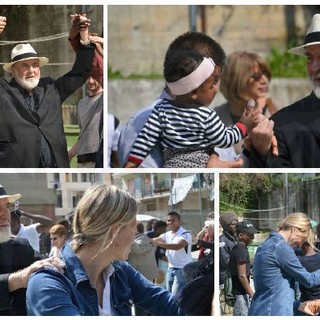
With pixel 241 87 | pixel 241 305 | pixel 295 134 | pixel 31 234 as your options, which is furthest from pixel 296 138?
pixel 31 234

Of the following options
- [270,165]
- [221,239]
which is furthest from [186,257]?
[270,165]

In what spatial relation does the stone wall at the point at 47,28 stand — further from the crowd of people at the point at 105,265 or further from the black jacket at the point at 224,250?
the black jacket at the point at 224,250

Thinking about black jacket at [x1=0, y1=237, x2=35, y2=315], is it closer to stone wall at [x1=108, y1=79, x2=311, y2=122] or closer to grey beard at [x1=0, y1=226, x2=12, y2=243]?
grey beard at [x1=0, y1=226, x2=12, y2=243]

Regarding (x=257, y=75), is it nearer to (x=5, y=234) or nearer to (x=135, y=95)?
(x=135, y=95)

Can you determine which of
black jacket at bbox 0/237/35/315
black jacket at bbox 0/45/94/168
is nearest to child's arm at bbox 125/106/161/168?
black jacket at bbox 0/45/94/168

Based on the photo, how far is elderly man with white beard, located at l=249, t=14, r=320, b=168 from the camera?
438 centimetres

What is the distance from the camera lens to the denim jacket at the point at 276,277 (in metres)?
4.38

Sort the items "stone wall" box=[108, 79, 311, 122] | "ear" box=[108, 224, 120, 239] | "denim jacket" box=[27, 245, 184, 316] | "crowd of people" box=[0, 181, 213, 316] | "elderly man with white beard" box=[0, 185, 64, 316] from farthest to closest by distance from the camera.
A: "stone wall" box=[108, 79, 311, 122] → "elderly man with white beard" box=[0, 185, 64, 316] → "ear" box=[108, 224, 120, 239] → "crowd of people" box=[0, 181, 213, 316] → "denim jacket" box=[27, 245, 184, 316]

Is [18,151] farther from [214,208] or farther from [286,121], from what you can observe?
[286,121]

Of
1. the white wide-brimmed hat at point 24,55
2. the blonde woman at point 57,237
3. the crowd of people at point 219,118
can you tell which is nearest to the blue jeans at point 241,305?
the crowd of people at point 219,118

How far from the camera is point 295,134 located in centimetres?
438

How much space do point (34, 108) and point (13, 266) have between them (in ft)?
2.59

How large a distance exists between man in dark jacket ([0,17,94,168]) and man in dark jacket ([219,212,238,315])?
85 cm

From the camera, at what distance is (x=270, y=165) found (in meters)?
4.38
